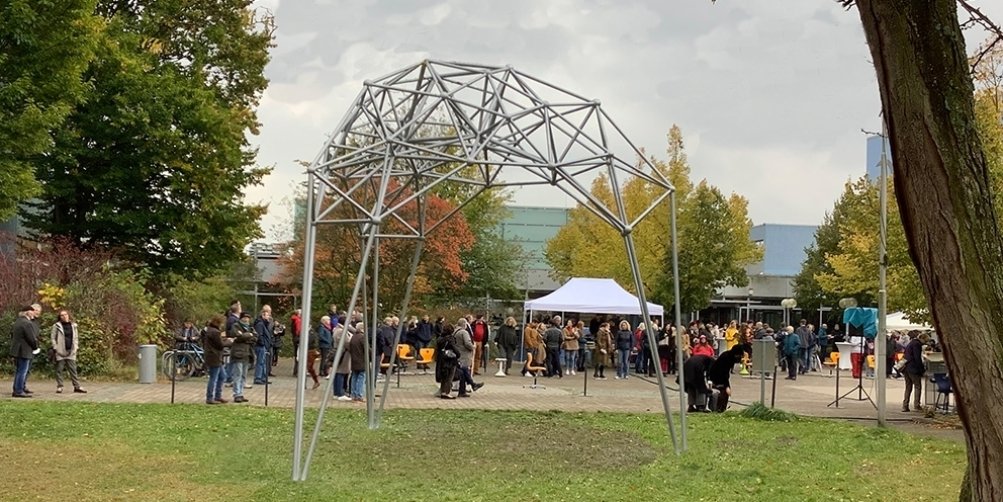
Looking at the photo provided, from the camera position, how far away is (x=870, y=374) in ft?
112

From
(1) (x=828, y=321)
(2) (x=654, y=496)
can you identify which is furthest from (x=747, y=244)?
(2) (x=654, y=496)

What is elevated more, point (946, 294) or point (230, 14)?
point (230, 14)

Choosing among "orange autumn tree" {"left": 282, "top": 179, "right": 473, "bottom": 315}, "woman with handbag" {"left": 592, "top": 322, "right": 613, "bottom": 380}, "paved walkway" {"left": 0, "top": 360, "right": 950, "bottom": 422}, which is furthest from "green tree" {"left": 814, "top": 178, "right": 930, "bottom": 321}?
"orange autumn tree" {"left": 282, "top": 179, "right": 473, "bottom": 315}

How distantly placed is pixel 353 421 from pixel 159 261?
16.6 meters

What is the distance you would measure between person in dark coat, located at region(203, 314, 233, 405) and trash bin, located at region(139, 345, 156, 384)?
443cm

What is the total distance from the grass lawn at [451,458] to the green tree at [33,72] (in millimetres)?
4245

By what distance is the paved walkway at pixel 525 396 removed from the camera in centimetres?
1942

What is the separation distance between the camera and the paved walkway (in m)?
19.4

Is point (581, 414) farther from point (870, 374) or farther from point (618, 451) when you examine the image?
point (870, 374)

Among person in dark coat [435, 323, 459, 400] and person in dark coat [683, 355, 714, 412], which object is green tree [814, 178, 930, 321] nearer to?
person in dark coat [683, 355, 714, 412]

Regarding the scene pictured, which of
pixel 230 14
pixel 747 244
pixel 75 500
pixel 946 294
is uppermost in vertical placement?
pixel 230 14

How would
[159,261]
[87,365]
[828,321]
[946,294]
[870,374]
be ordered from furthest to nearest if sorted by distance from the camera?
[828,321]
[870,374]
[159,261]
[87,365]
[946,294]

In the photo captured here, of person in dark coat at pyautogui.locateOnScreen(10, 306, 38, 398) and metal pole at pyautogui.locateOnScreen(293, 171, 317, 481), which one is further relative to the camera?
person in dark coat at pyautogui.locateOnScreen(10, 306, 38, 398)

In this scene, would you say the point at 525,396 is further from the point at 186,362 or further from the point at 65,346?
the point at 65,346
